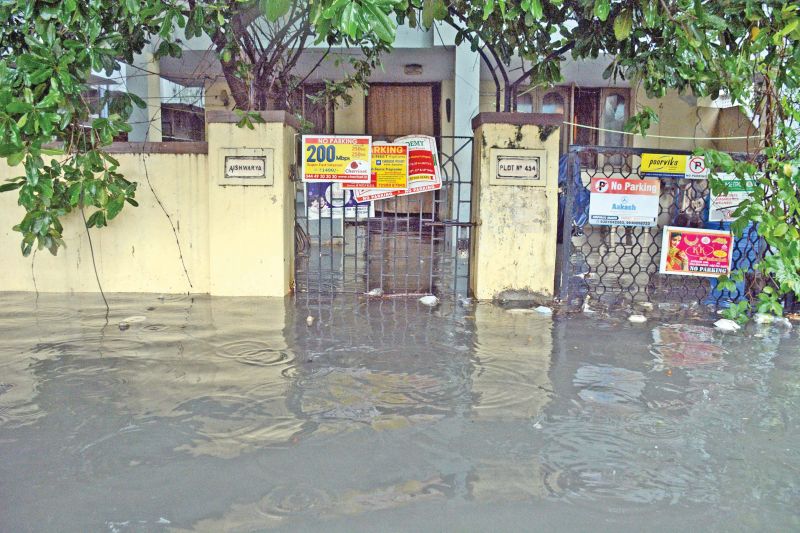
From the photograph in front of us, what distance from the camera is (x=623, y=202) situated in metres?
6.94

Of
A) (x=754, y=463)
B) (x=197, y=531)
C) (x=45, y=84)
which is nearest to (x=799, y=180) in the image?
(x=754, y=463)

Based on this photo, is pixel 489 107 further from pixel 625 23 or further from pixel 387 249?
pixel 625 23

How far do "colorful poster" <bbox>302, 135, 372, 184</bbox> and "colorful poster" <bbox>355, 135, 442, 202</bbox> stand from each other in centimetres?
27

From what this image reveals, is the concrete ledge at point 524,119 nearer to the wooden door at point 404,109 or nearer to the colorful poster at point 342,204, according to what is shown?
the colorful poster at point 342,204

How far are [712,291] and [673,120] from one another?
695cm

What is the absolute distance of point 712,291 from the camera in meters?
7.28

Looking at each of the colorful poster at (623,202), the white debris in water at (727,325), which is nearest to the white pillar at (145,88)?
the colorful poster at (623,202)

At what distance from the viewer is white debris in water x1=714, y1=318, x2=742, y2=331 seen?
609 centimetres

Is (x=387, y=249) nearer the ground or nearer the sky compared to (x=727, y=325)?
nearer the sky

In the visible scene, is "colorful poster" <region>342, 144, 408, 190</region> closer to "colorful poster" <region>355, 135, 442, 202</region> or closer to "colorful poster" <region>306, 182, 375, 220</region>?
"colorful poster" <region>355, 135, 442, 202</region>

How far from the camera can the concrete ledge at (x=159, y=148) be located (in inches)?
278

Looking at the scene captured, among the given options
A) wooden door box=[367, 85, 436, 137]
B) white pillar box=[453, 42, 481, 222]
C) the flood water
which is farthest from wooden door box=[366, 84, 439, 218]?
the flood water

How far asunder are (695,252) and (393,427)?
15.0 ft

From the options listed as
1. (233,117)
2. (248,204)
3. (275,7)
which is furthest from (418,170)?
(275,7)
